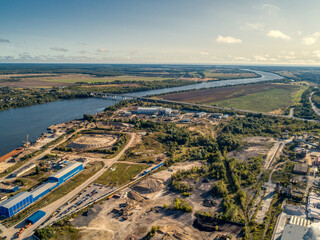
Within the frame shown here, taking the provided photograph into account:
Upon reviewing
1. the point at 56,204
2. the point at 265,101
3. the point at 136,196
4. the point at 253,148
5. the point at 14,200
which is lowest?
the point at 56,204

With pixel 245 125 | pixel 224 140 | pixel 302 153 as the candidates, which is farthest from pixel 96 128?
pixel 302 153

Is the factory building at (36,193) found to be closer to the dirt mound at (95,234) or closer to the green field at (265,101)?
the dirt mound at (95,234)

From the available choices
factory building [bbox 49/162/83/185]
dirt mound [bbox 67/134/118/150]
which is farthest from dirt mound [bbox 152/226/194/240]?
dirt mound [bbox 67/134/118/150]

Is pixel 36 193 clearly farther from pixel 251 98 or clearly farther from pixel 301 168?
pixel 251 98

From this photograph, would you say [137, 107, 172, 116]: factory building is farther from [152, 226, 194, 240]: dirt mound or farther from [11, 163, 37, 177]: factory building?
[152, 226, 194, 240]: dirt mound

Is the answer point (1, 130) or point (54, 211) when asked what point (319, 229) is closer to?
point (54, 211)

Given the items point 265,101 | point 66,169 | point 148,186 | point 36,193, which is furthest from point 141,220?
point 265,101
